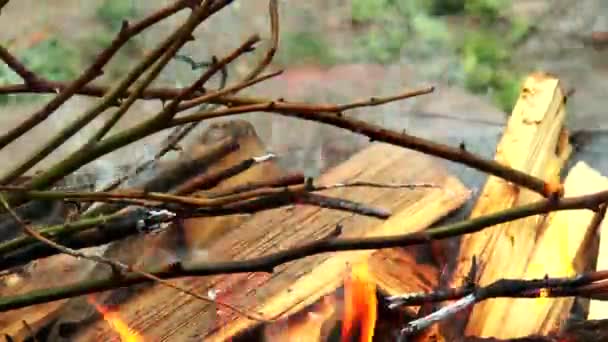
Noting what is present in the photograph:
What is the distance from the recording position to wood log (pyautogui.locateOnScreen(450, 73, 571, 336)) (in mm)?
1252

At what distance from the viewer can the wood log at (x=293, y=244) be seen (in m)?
1.21

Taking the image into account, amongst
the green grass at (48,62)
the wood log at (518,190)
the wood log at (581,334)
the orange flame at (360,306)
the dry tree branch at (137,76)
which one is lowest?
the wood log at (581,334)

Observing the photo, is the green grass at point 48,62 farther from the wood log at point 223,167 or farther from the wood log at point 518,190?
the wood log at point 518,190

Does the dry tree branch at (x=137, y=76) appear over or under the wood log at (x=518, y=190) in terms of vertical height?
over

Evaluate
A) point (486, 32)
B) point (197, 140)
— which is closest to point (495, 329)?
point (197, 140)

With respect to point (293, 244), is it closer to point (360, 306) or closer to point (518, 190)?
point (360, 306)

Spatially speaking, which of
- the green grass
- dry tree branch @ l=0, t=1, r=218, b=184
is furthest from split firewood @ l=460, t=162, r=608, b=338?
the green grass

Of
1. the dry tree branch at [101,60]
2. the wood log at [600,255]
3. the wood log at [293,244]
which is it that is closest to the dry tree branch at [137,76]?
the dry tree branch at [101,60]

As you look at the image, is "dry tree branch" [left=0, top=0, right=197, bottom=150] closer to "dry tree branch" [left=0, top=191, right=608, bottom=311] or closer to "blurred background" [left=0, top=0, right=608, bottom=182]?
"dry tree branch" [left=0, top=191, right=608, bottom=311]

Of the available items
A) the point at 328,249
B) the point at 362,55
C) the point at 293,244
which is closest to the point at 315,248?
the point at 328,249

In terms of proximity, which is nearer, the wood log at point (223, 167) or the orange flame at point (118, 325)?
the orange flame at point (118, 325)

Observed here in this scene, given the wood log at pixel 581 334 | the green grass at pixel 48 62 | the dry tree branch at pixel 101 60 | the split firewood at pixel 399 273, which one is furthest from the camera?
the green grass at pixel 48 62

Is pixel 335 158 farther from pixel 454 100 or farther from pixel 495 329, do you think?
pixel 495 329

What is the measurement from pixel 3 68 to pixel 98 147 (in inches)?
62.3
